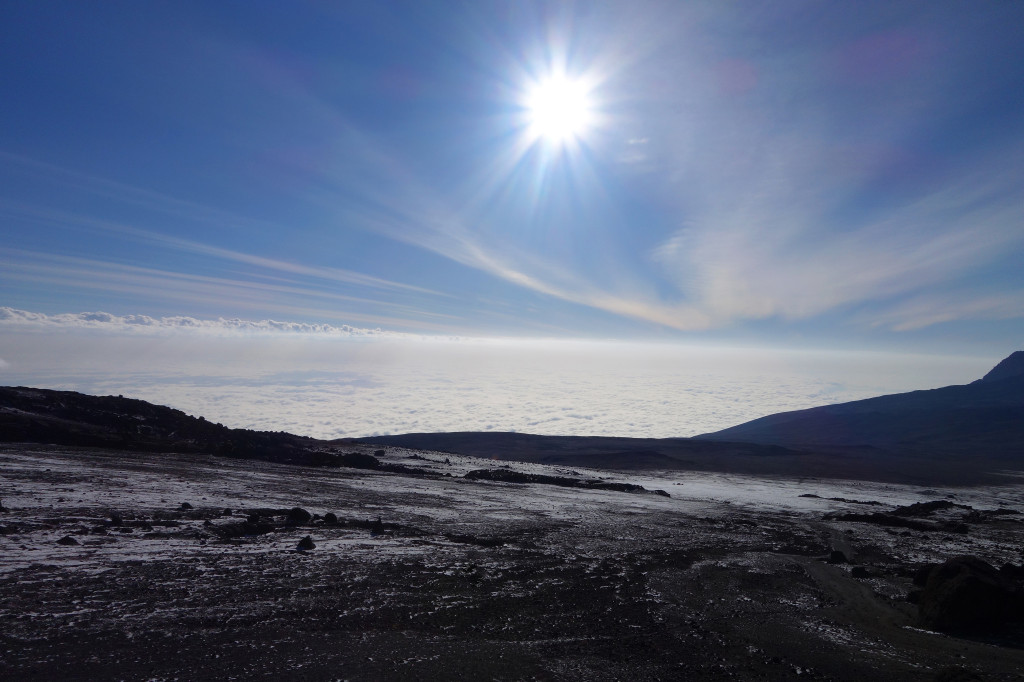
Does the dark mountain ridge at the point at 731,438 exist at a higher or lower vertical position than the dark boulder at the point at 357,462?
higher

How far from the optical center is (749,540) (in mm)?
15562

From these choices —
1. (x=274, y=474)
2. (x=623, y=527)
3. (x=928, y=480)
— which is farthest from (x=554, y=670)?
(x=928, y=480)

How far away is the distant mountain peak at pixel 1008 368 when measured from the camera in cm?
12169

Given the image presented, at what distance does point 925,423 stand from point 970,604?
104 m

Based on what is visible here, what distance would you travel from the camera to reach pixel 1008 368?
125 meters

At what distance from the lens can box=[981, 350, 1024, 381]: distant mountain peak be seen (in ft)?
399

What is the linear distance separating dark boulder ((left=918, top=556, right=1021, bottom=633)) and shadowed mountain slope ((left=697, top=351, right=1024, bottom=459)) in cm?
7774

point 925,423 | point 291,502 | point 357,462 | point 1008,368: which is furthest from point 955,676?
point 1008,368

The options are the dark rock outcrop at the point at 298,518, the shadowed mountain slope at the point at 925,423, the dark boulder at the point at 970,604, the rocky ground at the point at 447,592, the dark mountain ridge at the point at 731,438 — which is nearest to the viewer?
the rocky ground at the point at 447,592

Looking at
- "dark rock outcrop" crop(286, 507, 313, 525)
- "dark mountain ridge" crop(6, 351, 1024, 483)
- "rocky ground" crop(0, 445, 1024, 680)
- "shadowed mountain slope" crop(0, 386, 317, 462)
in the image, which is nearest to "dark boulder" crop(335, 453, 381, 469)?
"dark mountain ridge" crop(6, 351, 1024, 483)

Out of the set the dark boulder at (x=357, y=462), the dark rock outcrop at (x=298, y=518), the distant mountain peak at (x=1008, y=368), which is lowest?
the dark rock outcrop at (x=298, y=518)

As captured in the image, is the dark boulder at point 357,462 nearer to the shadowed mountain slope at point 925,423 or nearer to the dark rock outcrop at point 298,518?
the dark rock outcrop at point 298,518

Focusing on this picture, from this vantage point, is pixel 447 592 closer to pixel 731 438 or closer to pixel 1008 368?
pixel 731 438

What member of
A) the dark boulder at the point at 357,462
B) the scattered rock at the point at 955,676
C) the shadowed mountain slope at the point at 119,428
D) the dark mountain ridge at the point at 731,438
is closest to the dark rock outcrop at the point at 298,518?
the scattered rock at the point at 955,676
